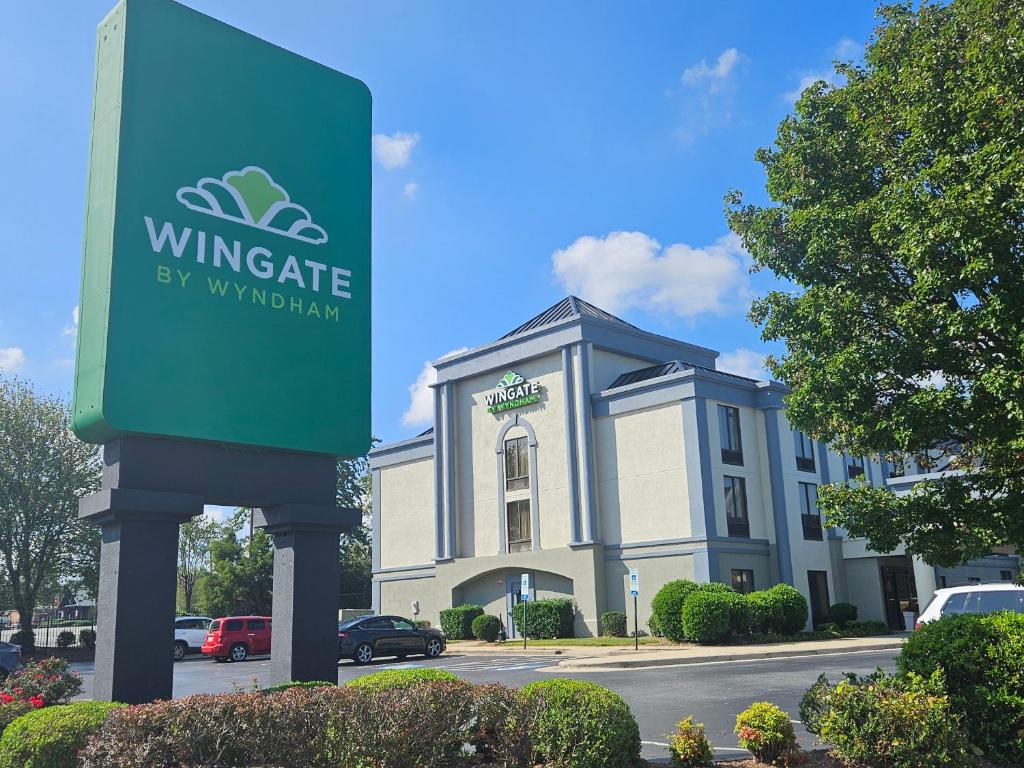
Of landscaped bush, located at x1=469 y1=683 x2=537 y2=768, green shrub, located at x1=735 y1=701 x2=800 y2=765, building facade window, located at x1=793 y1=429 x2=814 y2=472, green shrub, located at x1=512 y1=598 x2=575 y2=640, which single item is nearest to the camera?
landscaped bush, located at x1=469 y1=683 x2=537 y2=768

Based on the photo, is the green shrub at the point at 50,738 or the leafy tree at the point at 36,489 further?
the leafy tree at the point at 36,489

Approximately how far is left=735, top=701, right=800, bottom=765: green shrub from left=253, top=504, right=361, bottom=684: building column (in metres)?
4.62

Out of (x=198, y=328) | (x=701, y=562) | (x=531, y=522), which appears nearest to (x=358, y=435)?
(x=198, y=328)

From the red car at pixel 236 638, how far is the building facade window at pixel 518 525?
11.6 m

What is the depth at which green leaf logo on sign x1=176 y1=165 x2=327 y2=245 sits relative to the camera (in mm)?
9867

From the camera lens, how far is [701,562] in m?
Result: 34.6

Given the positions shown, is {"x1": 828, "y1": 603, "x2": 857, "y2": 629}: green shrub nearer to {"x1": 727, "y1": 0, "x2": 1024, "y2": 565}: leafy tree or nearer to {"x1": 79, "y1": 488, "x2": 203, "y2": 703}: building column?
{"x1": 727, "y1": 0, "x2": 1024, "y2": 565}: leafy tree

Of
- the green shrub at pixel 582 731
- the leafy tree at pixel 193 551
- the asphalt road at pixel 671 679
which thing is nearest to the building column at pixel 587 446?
the asphalt road at pixel 671 679

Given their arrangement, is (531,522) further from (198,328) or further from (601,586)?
(198,328)

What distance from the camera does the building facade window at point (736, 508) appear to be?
36.5 meters

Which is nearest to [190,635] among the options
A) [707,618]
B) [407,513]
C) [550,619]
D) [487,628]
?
[487,628]

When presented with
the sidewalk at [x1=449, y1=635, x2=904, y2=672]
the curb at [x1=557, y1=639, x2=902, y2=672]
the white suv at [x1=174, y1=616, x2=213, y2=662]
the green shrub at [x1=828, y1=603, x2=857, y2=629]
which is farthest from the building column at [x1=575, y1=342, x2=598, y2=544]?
the white suv at [x1=174, y1=616, x2=213, y2=662]

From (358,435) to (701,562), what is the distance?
26017 mm

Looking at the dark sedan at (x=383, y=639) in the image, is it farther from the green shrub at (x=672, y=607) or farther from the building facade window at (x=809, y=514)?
the building facade window at (x=809, y=514)
